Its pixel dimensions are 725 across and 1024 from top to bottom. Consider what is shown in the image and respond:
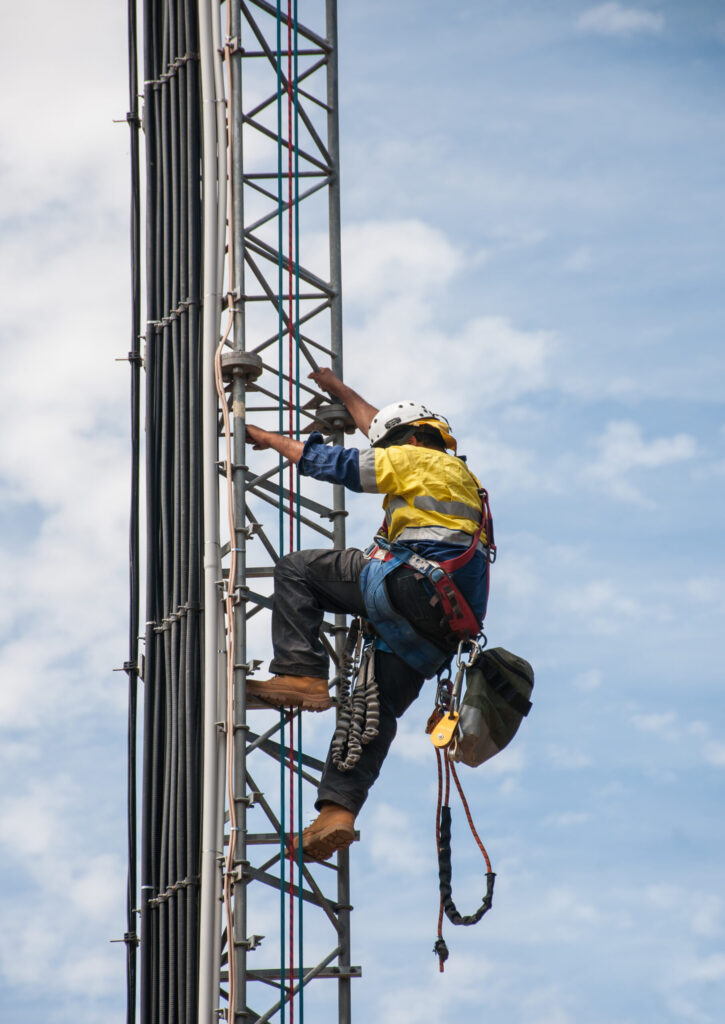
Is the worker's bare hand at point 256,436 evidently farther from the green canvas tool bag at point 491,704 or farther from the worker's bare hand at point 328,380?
the green canvas tool bag at point 491,704

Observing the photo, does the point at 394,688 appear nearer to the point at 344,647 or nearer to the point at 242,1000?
the point at 344,647

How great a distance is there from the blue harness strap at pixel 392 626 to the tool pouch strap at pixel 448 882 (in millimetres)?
991

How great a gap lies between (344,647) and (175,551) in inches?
53.7

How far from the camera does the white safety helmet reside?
13.2m

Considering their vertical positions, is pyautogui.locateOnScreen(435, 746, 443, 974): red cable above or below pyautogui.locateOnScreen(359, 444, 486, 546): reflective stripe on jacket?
below

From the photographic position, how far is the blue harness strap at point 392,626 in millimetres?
12547

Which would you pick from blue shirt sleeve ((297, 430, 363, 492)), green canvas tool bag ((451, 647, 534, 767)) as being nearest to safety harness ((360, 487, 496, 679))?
green canvas tool bag ((451, 647, 534, 767))

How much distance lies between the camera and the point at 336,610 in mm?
12766

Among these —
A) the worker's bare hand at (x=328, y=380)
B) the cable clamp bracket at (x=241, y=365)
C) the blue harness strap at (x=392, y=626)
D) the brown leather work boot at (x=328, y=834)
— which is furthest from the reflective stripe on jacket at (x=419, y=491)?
the brown leather work boot at (x=328, y=834)

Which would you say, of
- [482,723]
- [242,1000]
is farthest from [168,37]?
[242,1000]

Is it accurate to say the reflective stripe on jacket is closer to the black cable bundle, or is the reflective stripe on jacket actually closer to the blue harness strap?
the blue harness strap

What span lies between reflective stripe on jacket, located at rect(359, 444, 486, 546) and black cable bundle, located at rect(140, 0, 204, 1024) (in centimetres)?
130

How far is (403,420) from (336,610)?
1.43 meters

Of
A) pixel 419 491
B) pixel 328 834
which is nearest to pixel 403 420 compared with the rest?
pixel 419 491
